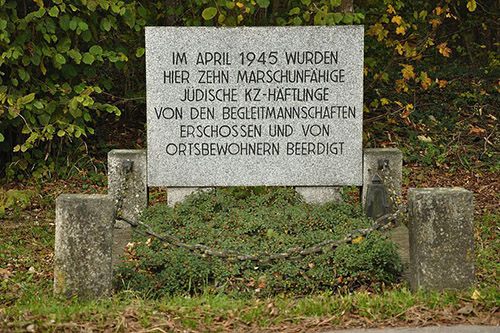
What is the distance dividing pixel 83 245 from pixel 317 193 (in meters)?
2.96

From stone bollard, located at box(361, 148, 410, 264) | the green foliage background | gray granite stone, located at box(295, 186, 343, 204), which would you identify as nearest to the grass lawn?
stone bollard, located at box(361, 148, 410, 264)

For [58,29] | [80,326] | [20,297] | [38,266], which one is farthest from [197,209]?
[58,29]

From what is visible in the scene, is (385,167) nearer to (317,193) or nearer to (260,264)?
(317,193)

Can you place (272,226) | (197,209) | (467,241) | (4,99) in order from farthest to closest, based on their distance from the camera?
(4,99) → (197,209) → (272,226) → (467,241)

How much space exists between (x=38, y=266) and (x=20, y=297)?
36.9 inches

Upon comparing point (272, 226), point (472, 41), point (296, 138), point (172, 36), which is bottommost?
point (272, 226)

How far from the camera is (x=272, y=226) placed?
6.08m

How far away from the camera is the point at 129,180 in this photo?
7.14m

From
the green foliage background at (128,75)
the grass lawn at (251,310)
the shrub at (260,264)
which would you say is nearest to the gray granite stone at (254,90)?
the green foliage background at (128,75)

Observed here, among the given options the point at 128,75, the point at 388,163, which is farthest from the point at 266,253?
the point at 128,75

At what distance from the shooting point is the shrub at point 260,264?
17.0 ft

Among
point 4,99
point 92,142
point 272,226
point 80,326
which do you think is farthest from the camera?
point 92,142

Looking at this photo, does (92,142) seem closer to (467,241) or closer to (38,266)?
(38,266)

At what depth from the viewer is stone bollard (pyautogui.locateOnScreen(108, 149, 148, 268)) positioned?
708 cm
